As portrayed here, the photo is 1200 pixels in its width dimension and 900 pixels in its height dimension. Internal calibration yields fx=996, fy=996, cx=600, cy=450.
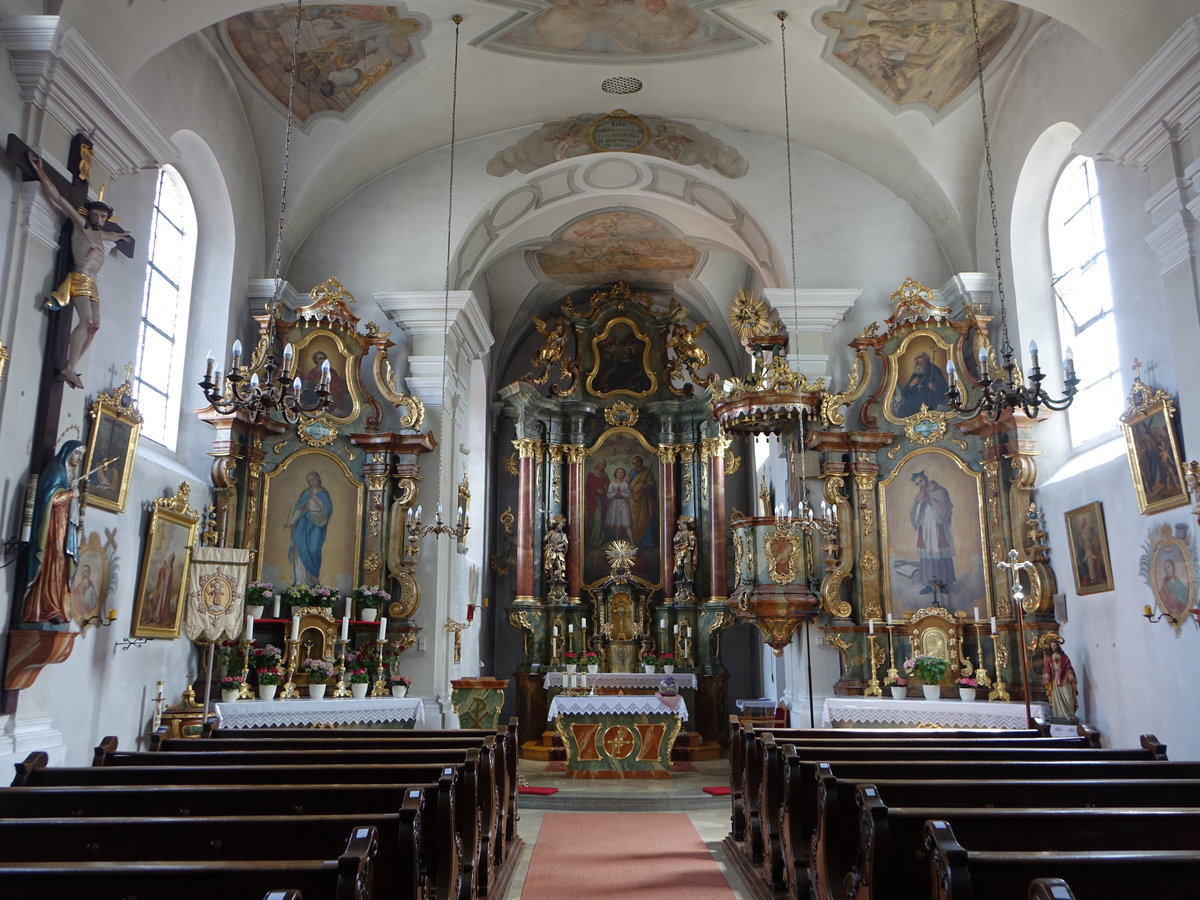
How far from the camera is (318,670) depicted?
1045cm

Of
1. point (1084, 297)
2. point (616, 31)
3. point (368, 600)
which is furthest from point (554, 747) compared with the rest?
point (616, 31)

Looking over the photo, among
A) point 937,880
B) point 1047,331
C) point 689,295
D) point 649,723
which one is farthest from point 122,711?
point 689,295

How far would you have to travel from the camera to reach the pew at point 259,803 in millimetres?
4168

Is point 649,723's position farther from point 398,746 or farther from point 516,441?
point 516,441

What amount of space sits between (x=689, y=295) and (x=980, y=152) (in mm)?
7039

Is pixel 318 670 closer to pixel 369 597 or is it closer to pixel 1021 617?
pixel 369 597

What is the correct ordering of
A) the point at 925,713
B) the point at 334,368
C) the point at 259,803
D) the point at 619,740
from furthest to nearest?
the point at 334,368, the point at 619,740, the point at 925,713, the point at 259,803

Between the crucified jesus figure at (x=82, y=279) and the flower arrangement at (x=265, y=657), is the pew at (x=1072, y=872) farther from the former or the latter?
the flower arrangement at (x=265, y=657)

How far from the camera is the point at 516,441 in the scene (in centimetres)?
1630

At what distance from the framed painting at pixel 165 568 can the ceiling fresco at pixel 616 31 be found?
5767 mm

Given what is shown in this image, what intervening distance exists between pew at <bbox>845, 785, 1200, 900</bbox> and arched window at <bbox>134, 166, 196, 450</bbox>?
846 centimetres

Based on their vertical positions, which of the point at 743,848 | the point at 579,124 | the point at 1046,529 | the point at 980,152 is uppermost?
the point at 579,124

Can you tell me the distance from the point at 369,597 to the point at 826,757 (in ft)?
21.5

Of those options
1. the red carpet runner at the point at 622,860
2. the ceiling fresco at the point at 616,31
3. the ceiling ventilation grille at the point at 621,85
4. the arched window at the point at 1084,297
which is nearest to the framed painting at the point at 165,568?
the red carpet runner at the point at 622,860
